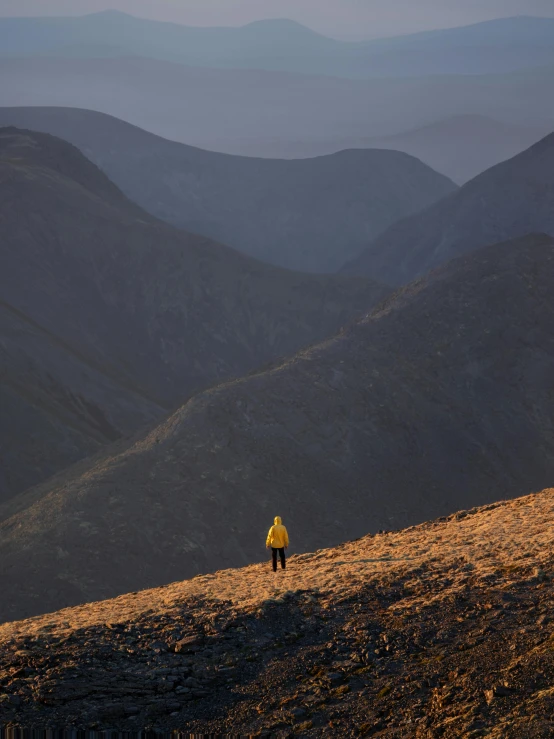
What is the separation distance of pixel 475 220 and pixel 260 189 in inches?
1516

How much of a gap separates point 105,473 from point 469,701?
26094 mm

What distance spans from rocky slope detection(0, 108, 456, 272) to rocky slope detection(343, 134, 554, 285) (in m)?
11.9

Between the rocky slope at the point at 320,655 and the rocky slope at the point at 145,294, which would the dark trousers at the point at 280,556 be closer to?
the rocky slope at the point at 320,655

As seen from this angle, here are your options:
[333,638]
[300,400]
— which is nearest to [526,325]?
[300,400]

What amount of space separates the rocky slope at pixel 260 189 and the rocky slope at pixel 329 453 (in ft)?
200

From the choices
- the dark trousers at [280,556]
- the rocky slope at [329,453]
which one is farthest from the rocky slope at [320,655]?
the rocky slope at [329,453]

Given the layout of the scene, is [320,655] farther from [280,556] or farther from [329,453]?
[329,453]

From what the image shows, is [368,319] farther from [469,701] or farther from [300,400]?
[469,701]

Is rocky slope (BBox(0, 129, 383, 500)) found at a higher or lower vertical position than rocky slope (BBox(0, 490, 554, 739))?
higher

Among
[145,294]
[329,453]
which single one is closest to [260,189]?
[145,294]

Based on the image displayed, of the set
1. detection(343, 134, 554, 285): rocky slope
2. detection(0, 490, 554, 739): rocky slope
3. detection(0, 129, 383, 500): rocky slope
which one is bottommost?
detection(0, 490, 554, 739): rocky slope

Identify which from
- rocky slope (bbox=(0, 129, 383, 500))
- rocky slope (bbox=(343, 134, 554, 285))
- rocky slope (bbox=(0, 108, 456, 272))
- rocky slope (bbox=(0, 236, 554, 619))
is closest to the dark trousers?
rocky slope (bbox=(0, 236, 554, 619))

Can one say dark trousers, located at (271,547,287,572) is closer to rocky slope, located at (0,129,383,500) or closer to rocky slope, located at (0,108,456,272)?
rocky slope, located at (0,129,383,500)

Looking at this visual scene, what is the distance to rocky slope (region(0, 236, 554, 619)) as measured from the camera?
31.0m
